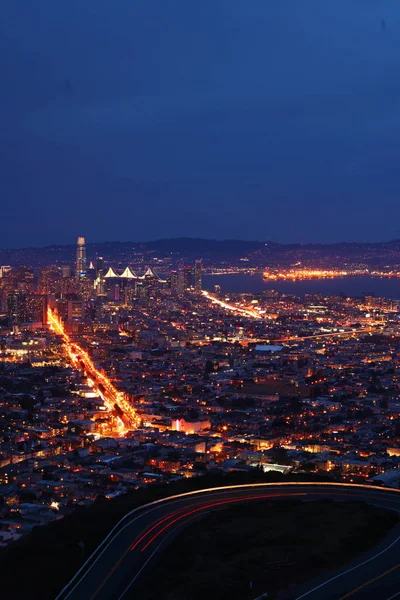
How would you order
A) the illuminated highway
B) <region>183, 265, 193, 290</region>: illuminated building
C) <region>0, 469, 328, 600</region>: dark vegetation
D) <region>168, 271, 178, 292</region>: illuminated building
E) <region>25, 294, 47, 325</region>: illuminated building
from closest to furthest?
<region>0, 469, 328, 600</region>: dark vegetation
the illuminated highway
<region>25, 294, 47, 325</region>: illuminated building
<region>168, 271, 178, 292</region>: illuminated building
<region>183, 265, 193, 290</region>: illuminated building

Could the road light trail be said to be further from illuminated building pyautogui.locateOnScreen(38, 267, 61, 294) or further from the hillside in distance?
the hillside in distance

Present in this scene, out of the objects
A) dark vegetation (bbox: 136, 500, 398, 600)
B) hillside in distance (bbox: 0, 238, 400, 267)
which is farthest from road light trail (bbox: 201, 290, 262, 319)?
dark vegetation (bbox: 136, 500, 398, 600)

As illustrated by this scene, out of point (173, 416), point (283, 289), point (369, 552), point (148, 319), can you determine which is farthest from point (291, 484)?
point (283, 289)

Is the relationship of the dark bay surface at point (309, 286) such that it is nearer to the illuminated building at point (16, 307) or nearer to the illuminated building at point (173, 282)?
the illuminated building at point (173, 282)

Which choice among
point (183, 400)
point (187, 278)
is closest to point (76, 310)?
point (187, 278)

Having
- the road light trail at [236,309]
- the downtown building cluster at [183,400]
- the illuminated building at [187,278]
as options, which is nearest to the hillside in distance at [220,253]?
the illuminated building at [187,278]

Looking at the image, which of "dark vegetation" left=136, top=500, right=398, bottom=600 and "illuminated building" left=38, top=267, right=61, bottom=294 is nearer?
"dark vegetation" left=136, top=500, right=398, bottom=600

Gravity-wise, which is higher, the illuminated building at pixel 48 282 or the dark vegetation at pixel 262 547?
the illuminated building at pixel 48 282
